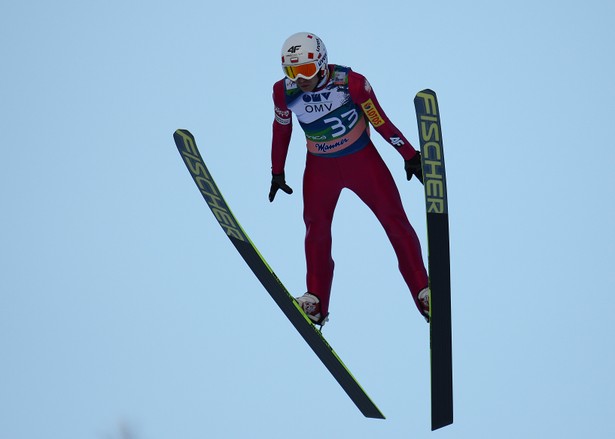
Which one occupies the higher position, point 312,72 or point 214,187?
point 312,72

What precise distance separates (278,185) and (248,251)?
706mm

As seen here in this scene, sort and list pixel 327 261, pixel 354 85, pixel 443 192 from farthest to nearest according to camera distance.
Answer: pixel 327 261, pixel 354 85, pixel 443 192

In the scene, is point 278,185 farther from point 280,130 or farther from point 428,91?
point 428,91

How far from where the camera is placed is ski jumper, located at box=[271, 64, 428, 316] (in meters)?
8.84

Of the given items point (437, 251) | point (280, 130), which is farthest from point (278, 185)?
point (437, 251)

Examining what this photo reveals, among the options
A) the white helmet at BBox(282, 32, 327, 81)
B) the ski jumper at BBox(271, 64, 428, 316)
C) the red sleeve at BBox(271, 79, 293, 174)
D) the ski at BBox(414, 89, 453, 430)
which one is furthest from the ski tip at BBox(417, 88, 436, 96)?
the red sleeve at BBox(271, 79, 293, 174)

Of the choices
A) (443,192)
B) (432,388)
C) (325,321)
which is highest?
(443,192)

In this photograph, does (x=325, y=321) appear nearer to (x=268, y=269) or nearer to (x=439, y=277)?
(x=268, y=269)

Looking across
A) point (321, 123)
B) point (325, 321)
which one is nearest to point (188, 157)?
point (321, 123)

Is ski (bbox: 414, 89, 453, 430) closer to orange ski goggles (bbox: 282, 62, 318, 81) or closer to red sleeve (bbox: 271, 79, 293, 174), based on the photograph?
orange ski goggles (bbox: 282, 62, 318, 81)

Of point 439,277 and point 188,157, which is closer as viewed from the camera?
point 439,277

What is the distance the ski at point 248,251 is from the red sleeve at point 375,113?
1.24 m

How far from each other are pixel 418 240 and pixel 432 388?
1132 mm

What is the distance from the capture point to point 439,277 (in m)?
8.42
